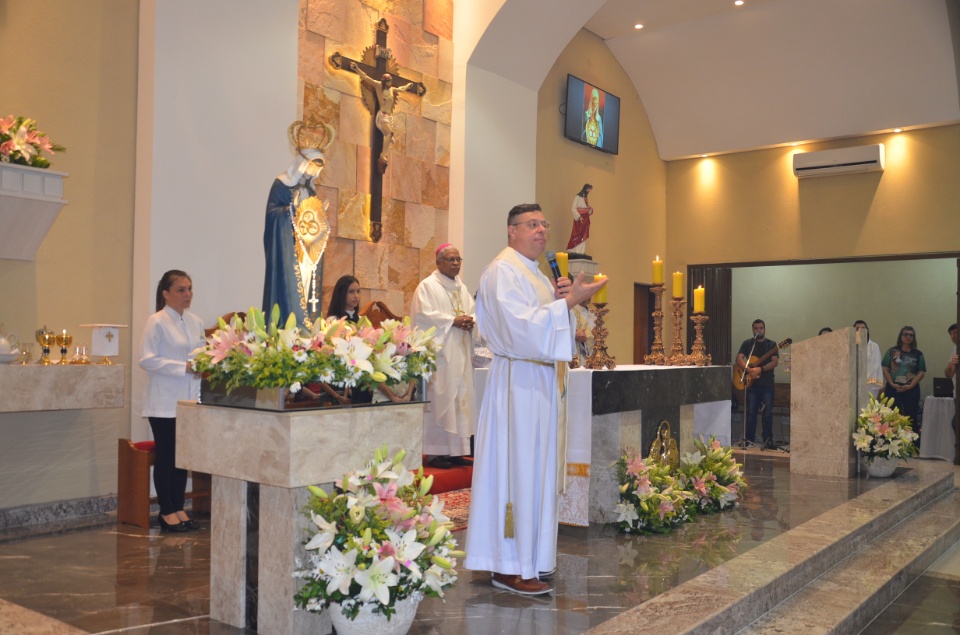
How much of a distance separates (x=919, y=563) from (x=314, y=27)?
20.5 ft

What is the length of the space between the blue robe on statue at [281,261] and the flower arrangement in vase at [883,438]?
5.54 m

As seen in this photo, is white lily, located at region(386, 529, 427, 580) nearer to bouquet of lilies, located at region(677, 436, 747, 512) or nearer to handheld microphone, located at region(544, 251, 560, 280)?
handheld microphone, located at region(544, 251, 560, 280)

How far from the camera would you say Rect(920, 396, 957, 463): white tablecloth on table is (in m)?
10.8

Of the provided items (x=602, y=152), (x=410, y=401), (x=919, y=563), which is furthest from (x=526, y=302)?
(x=602, y=152)

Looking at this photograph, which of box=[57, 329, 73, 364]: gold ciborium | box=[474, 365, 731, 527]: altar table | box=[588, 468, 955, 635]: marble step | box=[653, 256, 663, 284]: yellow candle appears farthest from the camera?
box=[653, 256, 663, 284]: yellow candle

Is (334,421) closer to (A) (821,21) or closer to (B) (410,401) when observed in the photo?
(B) (410,401)

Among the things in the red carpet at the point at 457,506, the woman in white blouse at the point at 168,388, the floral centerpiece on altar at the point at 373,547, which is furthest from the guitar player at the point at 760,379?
the floral centerpiece on altar at the point at 373,547

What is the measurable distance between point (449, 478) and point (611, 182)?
6427mm

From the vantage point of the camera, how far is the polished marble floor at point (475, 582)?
3447 millimetres

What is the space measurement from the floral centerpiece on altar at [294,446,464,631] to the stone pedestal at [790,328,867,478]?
18.5ft

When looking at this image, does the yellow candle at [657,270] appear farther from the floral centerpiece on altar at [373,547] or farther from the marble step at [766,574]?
the floral centerpiece on altar at [373,547]

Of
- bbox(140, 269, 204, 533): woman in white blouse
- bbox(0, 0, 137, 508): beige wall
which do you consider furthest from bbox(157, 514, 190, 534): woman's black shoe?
bbox(0, 0, 137, 508): beige wall

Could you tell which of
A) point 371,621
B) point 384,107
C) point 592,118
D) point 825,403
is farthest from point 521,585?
point 592,118

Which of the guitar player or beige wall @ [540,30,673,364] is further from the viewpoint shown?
the guitar player
